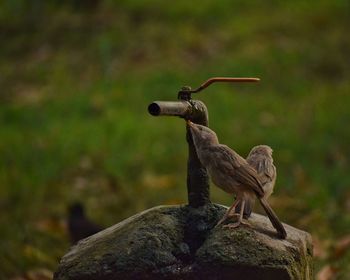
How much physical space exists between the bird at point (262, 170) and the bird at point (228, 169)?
0.21ft

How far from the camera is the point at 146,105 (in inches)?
404

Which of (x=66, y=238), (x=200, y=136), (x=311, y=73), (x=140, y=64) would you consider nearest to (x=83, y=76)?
(x=140, y=64)

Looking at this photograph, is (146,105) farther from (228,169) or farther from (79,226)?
(228,169)

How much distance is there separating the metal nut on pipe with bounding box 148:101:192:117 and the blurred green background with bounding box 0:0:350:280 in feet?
7.39

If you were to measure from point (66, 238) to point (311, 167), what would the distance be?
7.55 ft

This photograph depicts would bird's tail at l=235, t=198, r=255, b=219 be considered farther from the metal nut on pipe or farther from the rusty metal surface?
the metal nut on pipe

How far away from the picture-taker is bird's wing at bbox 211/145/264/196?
332cm

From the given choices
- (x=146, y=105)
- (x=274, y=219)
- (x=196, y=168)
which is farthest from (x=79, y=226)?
(x=274, y=219)

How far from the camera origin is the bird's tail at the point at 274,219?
3332 mm

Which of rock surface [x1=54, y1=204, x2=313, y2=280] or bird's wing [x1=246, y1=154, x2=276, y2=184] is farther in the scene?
bird's wing [x1=246, y1=154, x2=276, y2=184]

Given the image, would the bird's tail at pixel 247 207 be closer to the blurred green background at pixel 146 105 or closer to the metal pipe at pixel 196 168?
the metal pipe at pixel 196 168

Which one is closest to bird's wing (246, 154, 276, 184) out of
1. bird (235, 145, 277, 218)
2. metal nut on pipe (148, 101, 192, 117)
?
bird (235, 145, 277, 218)

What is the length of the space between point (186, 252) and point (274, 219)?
31cm

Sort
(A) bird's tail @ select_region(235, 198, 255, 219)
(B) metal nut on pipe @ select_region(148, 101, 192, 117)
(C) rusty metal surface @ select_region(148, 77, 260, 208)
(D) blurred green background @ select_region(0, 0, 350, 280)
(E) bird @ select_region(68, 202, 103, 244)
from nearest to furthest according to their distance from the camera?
(B) metal nut on pipe @ select_region(148, 101, 192, 117) → (A) bird's tail @ select_region(235, 198, 255, 219) → (C) rusty metal surface @ select_region(148, 77, 260, 208) → (E) bird @ select_region(68, 202, 103, 244) → (D) blurred green background @ select_region(0, 0, 350, 280)
